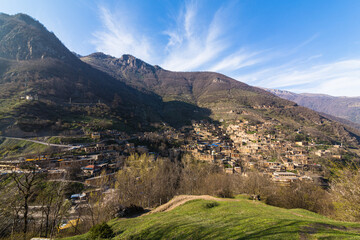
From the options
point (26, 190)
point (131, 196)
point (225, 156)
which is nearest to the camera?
point (26, 190)

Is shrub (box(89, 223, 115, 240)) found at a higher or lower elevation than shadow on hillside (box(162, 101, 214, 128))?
lower

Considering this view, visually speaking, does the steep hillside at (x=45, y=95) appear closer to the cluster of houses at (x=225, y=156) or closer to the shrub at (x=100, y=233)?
the cluster of houses at (x=225, y=156)

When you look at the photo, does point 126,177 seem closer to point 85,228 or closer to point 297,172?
point 85,228

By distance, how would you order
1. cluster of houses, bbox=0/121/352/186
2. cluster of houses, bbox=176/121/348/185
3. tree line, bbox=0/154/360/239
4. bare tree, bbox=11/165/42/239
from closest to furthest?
bare tree, bbox=11/165/42/239
tree line, bbox=0/154/360/239
cluster of houses, bbox=0/121/352/186
cluster of houses, bbox=176/121/348/185

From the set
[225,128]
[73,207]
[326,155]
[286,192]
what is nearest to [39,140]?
[73,207]

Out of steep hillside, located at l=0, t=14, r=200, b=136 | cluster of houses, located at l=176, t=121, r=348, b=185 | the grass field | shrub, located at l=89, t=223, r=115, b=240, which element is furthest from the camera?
steep hillside, located at l=0, t=14, r=200, b=136

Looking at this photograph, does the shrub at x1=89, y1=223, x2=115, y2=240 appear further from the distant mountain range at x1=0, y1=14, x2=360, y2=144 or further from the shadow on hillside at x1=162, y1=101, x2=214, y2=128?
the shadow on hillside at x1=162, y1=101, x2=214, y2=128

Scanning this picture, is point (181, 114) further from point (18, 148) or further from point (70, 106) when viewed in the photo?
point (18, 148)

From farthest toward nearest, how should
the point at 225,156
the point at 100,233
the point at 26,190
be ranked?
1. the point at 225,156
2. the point at 26,190
3. the point at 100,233

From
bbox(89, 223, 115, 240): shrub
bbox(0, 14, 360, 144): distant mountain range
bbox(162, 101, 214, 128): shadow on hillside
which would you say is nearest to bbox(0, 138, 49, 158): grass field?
bbox(0, 14, 360, 144): distant mountain range

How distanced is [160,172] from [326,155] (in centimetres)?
6229

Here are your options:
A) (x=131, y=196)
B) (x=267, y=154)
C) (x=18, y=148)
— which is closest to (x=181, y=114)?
(x=267, y=154)

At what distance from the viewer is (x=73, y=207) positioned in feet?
74.9

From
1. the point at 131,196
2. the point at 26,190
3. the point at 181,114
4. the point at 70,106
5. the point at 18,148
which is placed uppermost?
the point at 70,106
